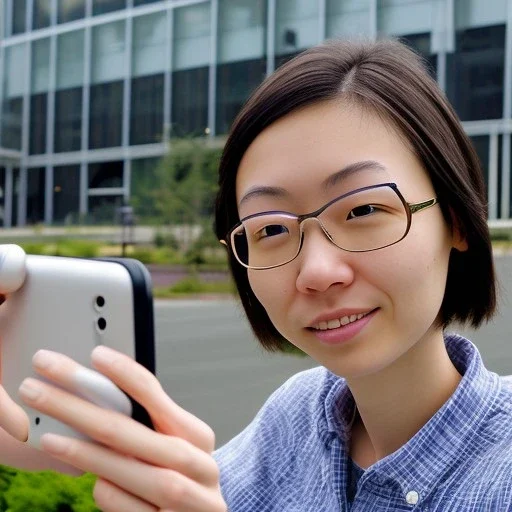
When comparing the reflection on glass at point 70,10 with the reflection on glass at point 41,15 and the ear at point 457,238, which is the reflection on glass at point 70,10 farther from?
the ear at point 457,238

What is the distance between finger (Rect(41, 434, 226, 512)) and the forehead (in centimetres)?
43

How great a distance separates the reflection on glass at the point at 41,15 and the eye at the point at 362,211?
30.1 meters

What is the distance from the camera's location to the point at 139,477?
81 centimetres

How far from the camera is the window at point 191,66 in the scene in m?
26.2

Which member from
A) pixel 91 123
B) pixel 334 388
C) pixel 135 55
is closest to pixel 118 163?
pixel 91 123

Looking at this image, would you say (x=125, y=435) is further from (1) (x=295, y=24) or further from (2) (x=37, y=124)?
(2) (x=37, y=124)

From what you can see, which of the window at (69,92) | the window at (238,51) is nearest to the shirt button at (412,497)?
the window at (238,51)

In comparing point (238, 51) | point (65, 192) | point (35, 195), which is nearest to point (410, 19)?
point (238, 51)

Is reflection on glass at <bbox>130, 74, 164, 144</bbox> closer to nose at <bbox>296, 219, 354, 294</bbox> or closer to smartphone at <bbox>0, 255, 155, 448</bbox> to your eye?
nose at <bbox>296, 219, 354, 294</bbox>

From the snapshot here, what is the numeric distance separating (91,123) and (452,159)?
28.5 meters

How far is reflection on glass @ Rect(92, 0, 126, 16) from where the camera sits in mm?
27656

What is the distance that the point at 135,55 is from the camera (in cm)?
2761

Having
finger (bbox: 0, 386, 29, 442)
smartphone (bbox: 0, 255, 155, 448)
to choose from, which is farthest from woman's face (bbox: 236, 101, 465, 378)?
finger (bbox: 0, 386, 29, 442)

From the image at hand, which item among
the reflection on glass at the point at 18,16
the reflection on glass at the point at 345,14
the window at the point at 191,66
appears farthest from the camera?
the reflection on glass at the point at 18,16
